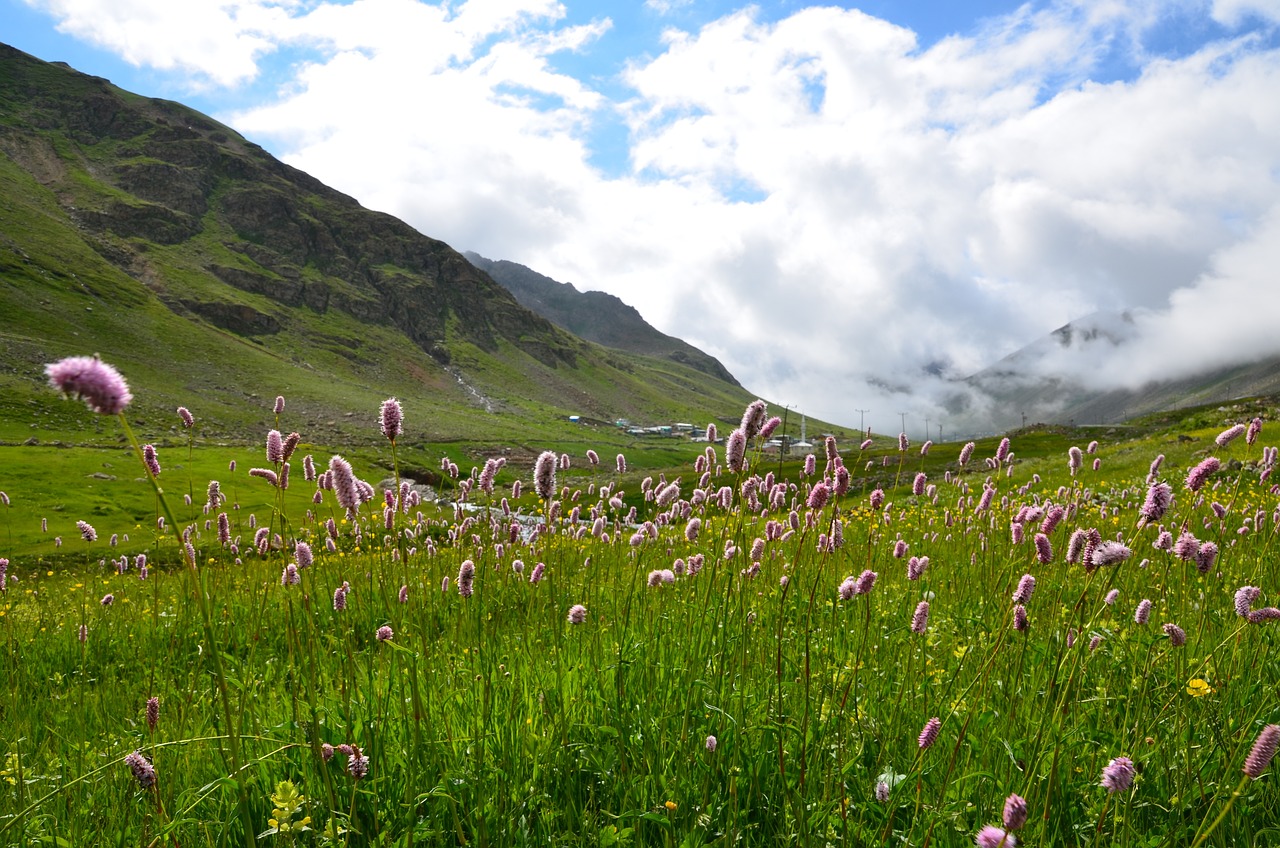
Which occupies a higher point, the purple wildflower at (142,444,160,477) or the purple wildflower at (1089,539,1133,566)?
the purple wildflower at (142,444,160,477)

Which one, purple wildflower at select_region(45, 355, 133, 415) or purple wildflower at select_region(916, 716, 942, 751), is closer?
purple wildflower at select_region(45, 355, 133, 415)

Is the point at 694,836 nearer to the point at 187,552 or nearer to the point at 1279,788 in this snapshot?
the point at 187,552

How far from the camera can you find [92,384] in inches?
59.0

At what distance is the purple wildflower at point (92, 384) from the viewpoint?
1478 millimetres

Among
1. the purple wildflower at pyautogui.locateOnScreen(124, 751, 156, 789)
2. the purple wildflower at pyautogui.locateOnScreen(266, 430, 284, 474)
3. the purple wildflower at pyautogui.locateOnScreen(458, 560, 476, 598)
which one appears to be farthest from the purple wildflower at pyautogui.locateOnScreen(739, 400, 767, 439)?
the purple wildflower at pyautogui.locateOnScreen(124, 751, 156, 789)

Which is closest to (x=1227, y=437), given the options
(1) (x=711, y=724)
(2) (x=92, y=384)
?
(1) (x=711, y=724)

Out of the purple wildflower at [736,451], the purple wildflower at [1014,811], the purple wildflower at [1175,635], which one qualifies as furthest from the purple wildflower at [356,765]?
the purple wildflower at [1175,635]

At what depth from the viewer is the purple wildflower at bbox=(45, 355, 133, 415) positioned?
1478 millimetres

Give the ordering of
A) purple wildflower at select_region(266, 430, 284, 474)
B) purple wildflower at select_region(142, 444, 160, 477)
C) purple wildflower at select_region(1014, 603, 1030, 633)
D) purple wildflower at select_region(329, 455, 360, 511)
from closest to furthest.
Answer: purple wildflower at select_region(142, 444, 160, 477) < purple wildflower at select_region(1014, 603, 1030, 633) < purple wildflower at select_region(266, 430, 284, 474) < purple wildflower at select_region(329, 455, 360, 511)

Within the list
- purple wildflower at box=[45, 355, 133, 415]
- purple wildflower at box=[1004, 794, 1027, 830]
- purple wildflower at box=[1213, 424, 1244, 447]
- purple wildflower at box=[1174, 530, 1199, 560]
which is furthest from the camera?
purple wildflower at box=[1213, 424, 1244, 447]

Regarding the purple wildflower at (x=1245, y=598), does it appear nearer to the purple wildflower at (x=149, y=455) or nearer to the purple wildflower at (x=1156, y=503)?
the purple wildflower at (x=1156, y=503)

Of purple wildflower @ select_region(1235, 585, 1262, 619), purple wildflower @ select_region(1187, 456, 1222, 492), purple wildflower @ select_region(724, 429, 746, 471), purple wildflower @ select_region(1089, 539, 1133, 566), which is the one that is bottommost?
purple wildflower @ select_region(1235, 585, 1262, 619)

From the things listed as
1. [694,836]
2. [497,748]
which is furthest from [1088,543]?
→ [497,748]

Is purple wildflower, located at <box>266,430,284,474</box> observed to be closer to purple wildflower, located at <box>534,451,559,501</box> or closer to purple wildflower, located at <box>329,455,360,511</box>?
purple wildflower, located at <box>329,455,360,511</box>
